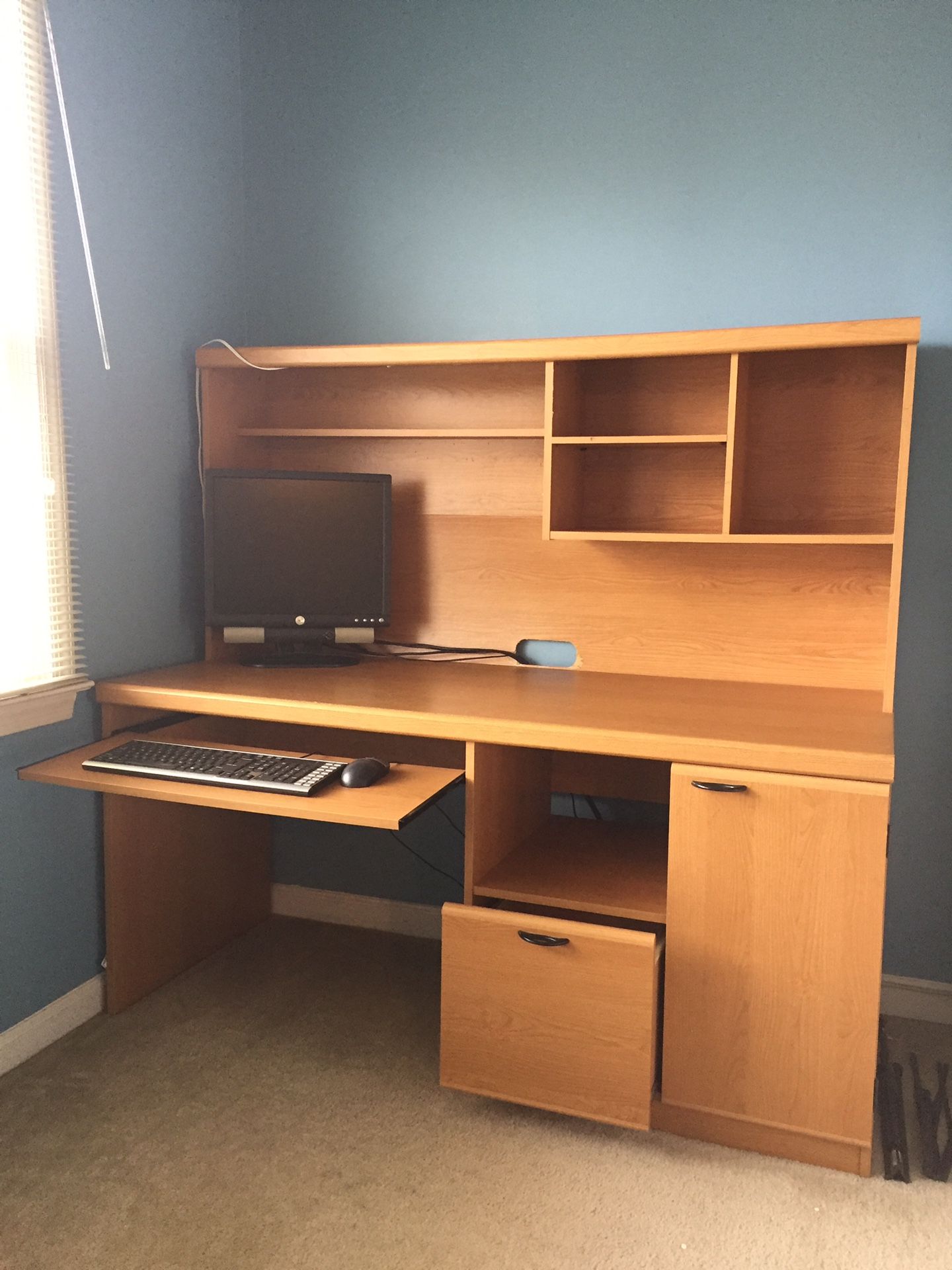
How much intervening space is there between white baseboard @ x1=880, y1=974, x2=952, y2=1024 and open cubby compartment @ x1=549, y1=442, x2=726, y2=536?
1.17 meters

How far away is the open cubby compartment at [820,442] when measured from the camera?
2.22 meters

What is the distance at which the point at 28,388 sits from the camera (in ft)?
6.70

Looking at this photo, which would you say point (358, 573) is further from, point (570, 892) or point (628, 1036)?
point (628, 1036)

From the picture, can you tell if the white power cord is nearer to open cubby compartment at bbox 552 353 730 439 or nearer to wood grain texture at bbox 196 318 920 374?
wood grain texture at bbox 196 318 920 374

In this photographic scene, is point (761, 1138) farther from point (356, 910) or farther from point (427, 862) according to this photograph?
point (356, 910)

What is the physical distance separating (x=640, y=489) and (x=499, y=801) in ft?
2.84

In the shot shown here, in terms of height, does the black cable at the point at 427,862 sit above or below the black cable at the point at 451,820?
below

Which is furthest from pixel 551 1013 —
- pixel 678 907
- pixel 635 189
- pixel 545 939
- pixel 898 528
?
pixel 635 189

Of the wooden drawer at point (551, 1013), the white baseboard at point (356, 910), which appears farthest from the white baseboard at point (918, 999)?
the white baseboard at point (356, 910)

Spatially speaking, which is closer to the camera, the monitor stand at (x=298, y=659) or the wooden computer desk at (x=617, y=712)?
the wooden computer desk at (x=617, y=712)

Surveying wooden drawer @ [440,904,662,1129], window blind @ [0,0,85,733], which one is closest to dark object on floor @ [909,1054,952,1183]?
wooden drawer @ [440,904,662,1129]

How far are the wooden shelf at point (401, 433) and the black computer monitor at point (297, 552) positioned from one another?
12 centimetres

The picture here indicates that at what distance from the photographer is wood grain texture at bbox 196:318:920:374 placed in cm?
200

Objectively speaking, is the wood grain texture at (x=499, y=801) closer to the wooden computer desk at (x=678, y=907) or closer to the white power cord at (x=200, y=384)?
the wooden computer desk at (x=678, y=907)
